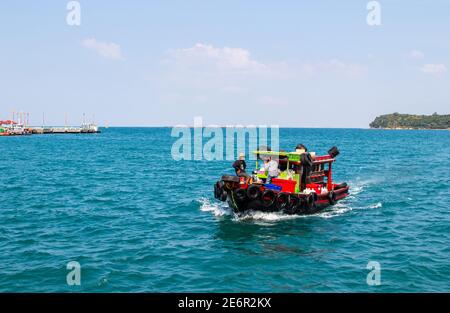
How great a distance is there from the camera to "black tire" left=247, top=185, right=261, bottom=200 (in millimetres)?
21203

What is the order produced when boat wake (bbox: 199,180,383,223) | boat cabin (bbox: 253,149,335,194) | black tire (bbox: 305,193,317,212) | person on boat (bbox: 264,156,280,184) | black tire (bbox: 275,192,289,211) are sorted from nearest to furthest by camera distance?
black tire (bbox: 275,192,289,211)
boat wake (bbox: 199,180,383,223)
black tire (bbox: 305,193,317,212)
boat cabin (bbox: 253,149,335,194)
person on boat (bbox: 264,156,280,184)

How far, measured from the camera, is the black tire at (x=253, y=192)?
21.2 meters

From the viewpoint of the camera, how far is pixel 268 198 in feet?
70.5

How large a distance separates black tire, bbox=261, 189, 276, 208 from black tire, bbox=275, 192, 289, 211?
0.29 metres

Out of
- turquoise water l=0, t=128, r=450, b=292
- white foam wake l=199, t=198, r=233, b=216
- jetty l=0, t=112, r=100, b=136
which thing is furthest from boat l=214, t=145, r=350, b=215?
jetty l=0, t=112, r=100, b=136

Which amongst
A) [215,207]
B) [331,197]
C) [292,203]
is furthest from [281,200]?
[215,207]

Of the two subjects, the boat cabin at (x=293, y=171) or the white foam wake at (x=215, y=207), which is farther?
the white foam wake at (x=215, y=207)

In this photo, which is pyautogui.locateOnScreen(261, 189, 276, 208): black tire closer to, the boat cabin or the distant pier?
the boat cabin

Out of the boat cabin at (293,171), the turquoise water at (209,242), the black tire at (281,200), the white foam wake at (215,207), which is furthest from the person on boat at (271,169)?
the white foam wake at (215,207)

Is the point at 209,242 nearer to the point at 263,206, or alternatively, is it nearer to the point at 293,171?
the point at 263,206

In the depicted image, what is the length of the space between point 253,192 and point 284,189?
256 centimetres

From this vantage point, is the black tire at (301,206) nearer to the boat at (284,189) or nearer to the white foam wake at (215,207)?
the boat at (284,189)
